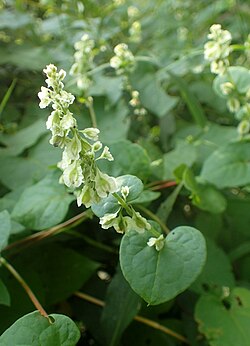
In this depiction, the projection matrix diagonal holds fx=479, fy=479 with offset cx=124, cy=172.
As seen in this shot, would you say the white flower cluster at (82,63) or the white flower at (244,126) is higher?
the white flower cluster at (82,63)

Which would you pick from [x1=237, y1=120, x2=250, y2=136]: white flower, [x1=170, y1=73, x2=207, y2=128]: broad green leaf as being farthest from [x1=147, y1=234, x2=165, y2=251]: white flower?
[x1=170, y1=73, x2=207, y2=128]: broad green leaf

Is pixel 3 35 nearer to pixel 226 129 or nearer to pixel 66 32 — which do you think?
pixel 66 32

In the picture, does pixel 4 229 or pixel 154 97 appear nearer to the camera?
pixel 4 229

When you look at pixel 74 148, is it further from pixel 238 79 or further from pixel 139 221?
pixel 238 79

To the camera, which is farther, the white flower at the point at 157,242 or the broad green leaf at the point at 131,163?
the broad green leaf at the point at 131,163

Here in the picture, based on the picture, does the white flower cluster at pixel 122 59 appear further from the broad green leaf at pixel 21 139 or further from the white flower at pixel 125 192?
the white flower at pixel 125 192

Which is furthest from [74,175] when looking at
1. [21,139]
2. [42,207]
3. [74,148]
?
[21,139]

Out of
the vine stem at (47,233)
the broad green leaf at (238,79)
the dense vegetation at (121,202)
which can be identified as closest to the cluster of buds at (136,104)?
the dense vegetation at (121,202)
